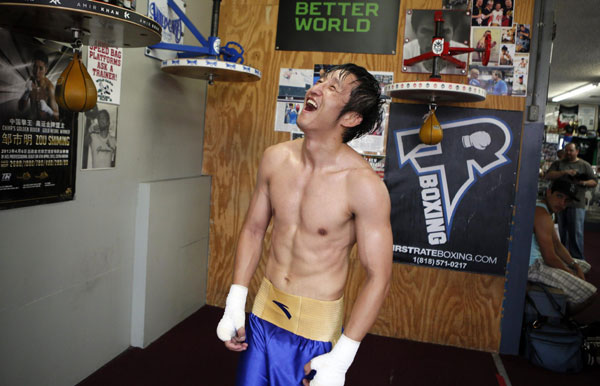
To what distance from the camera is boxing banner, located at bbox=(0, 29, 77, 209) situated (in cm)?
202

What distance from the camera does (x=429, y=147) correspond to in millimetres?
3609

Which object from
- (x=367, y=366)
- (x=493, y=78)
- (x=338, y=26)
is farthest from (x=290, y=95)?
(x=367, y=366)

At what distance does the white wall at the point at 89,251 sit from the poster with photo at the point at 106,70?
81mm

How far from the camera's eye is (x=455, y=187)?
3588 millimetres

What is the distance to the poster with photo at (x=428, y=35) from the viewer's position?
353 cm

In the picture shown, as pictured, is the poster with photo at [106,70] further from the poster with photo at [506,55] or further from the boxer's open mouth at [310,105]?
the poster with photo at [506,55]

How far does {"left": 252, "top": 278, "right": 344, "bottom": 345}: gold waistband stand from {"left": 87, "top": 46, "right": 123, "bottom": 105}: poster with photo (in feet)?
5.08

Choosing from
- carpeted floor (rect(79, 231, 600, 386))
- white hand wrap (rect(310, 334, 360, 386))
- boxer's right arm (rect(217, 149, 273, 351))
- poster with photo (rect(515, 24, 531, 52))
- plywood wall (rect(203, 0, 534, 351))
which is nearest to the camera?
white hand wrap (rect(310, 334, 360, 386))

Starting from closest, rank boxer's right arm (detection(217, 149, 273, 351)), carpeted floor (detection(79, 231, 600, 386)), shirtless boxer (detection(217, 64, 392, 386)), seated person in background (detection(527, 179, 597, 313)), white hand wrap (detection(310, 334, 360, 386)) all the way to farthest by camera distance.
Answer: white hand wrap (detection(310, 334, 360, 386)), shirtless boxer (detection(217, 64, 392, 386)), boxer's right arm (detection(217, 149, 273, 351)), carpeted floor (detection(79, 231, 600, 386)), seated person in background (detection(527, 179, 597, 313))

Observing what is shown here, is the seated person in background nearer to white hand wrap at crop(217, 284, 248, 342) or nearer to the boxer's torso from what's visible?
the boxer's torso

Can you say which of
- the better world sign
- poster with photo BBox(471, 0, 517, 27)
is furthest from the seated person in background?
the better world sign

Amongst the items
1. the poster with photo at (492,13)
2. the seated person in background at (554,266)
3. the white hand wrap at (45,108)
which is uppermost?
the poster with photo at (492,13)

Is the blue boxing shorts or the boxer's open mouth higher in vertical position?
the boxer's open mouth

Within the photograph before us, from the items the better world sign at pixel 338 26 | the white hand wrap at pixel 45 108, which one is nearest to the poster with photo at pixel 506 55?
the better world sign at pixel 338 26
